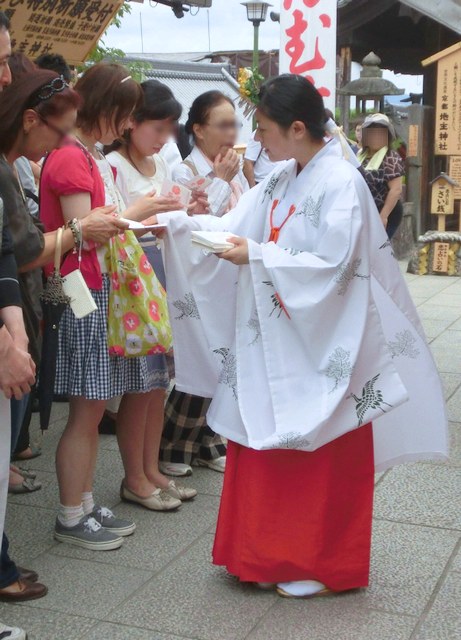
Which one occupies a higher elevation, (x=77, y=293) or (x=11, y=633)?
(x=77, y=293)

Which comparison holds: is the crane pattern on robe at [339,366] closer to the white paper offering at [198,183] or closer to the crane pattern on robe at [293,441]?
the crane pattern on robe at [293,441]

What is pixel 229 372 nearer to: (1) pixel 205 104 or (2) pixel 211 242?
(2) pixel 211 242

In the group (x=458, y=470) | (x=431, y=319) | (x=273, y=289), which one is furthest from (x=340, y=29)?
(x=273, y=289)

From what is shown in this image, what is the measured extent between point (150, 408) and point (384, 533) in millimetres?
1113

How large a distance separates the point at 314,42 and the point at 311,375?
3.66m

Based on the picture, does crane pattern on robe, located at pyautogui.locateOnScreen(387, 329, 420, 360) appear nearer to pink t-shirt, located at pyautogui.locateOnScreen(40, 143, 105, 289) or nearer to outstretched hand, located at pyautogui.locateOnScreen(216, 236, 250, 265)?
outstretched hand, located at pyautogui.locateOnScreen(216, 236, 250, 265)

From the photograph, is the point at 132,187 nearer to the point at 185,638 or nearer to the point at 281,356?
the point at 281,356

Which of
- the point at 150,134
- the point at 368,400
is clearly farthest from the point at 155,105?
the point at 368,400

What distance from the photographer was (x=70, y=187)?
3104mm

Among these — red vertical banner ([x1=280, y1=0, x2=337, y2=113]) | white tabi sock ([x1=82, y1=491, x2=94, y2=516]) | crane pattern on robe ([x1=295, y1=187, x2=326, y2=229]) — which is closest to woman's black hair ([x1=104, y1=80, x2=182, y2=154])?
crane pattern on robe ([x1=295, y1=187, x2=326, y2=229])

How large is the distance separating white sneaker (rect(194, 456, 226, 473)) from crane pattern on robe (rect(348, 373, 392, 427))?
58.7 inches

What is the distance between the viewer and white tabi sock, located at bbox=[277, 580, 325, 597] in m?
3.02

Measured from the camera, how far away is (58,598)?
2.99m

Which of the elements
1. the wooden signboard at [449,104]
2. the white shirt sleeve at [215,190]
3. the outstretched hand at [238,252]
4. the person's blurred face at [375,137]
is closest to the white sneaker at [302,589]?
the outstretched hand at [238,252]
